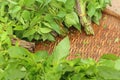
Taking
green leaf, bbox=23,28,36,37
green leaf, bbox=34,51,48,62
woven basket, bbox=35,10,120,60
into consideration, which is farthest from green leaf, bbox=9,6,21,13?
green leaf, bbox=34,51,48,62

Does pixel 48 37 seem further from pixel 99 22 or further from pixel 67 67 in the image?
pixel 67 67

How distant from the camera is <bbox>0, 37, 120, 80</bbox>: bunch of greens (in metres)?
0.57

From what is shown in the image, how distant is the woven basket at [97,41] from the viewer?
1.60 m

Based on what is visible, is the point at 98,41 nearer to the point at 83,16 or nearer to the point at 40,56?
the point at 83,16

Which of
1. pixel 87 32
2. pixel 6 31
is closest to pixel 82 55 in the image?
pixel 87 32

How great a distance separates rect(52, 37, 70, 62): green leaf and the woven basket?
928 mm

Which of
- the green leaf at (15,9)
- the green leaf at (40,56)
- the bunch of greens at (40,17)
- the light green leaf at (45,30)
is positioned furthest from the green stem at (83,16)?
the green leaf at (40,56)

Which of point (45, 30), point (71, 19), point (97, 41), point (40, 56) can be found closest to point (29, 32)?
point (45, 30)

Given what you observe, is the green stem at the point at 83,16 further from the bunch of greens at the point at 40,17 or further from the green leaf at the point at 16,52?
the green leaf at the point at 16,52

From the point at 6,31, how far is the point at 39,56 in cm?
78

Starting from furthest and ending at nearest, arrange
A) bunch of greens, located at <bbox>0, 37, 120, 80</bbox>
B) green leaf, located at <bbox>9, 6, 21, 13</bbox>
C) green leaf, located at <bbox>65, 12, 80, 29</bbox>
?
1. green leaf, located at <bbox>65, 12, 80, 29</bbox>
2. green leaf, located at <bbox>9, 6, 21, 13</bbox>
3. bunch of greens, located at <bbox>0, 37, 120, 80</bbox>

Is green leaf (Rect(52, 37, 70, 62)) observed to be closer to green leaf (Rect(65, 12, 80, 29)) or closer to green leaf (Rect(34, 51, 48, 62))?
green leaf (Rect(34, 51, 48, 62))

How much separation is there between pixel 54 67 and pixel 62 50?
0.12ft

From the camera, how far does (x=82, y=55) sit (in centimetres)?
158
